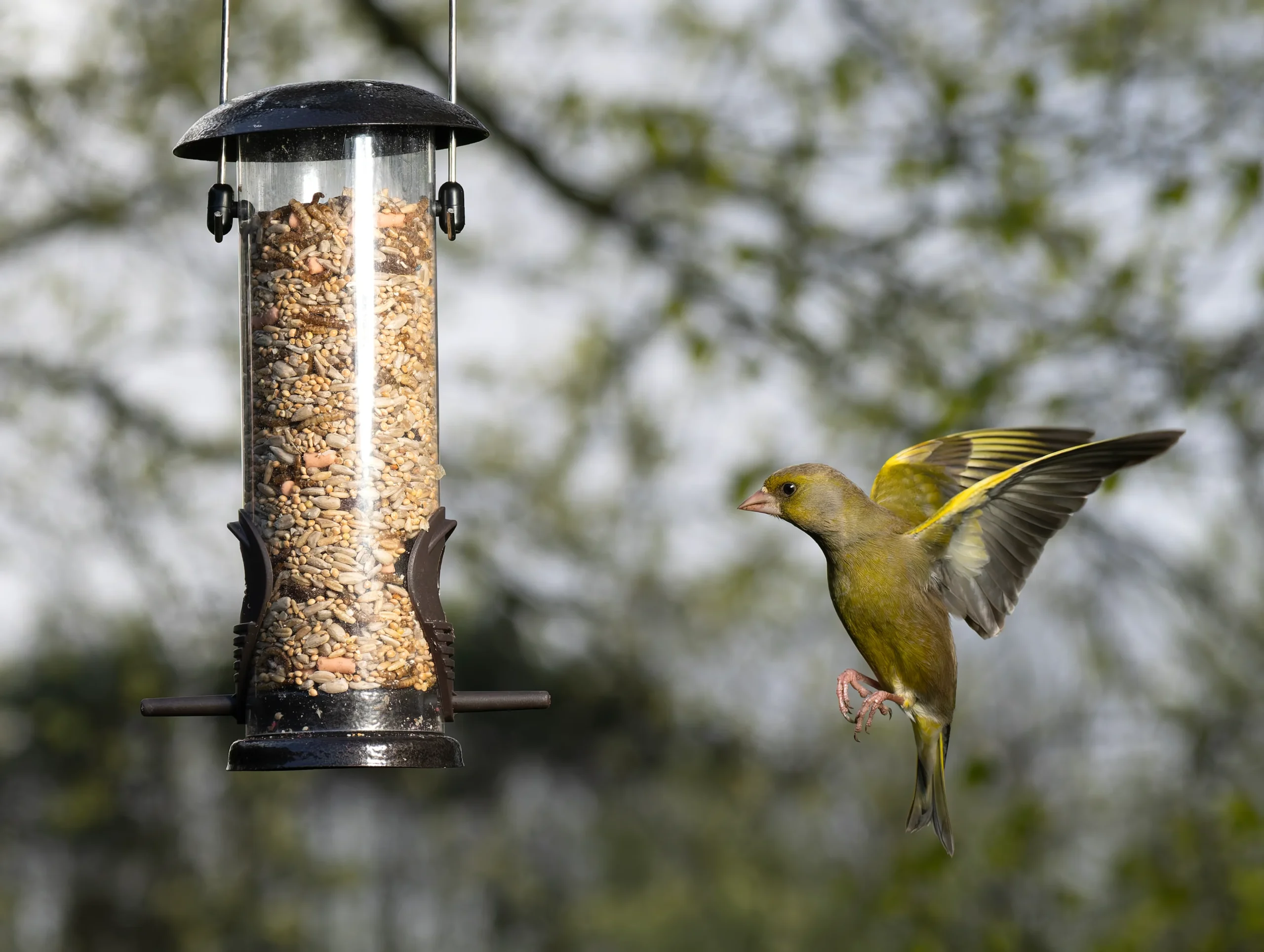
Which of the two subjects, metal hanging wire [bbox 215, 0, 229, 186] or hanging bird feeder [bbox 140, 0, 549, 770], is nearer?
metal hanging wire [bbox 215, 0, 229, 186]

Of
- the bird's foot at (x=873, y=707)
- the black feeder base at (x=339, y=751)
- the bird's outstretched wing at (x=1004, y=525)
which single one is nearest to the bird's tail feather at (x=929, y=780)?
the bird's foot at (x=873, y=707)

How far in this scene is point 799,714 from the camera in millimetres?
11953

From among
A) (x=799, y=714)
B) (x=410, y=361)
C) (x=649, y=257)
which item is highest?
(x=649, y=257)

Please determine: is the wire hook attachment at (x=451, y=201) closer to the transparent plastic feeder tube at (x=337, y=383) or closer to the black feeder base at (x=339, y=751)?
the transparent plastic feeder tube at (x=337, y=383)

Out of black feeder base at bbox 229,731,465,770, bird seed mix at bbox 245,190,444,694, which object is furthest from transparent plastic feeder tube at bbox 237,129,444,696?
black feeder base at bbox 229,731,465,770

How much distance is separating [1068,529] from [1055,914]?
145 inches

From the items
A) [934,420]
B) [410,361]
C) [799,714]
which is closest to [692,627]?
[799,714]

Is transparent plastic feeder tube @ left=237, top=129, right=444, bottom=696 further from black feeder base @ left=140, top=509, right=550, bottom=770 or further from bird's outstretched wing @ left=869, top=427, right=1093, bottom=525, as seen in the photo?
bird's outstretched wing @ left=869, top=427, right=1093, bottom=525

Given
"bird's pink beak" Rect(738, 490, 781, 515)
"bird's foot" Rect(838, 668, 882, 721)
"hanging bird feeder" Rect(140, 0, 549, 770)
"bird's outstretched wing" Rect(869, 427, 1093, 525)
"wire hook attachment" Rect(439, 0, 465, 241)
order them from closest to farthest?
"bird's foot" Rect(838, 668, 882, 721) < "bird's pink beak" Rect(738, 490, 781, 515) < "hanging bird feeder" Rect(140, 0, 549, 770) < "wire hook attachment" Rect(439, 0, 465, 241) < "bird's outstretched wing" Rect(869, 427, 1093, 525)

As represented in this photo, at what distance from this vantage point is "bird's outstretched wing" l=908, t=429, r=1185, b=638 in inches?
148

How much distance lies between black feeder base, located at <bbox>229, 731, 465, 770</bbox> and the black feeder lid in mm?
1511

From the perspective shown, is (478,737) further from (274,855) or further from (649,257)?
(649,257)

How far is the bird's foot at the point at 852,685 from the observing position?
391 centimetres

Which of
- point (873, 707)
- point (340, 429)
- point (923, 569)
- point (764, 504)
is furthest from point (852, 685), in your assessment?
point (340, 429)
